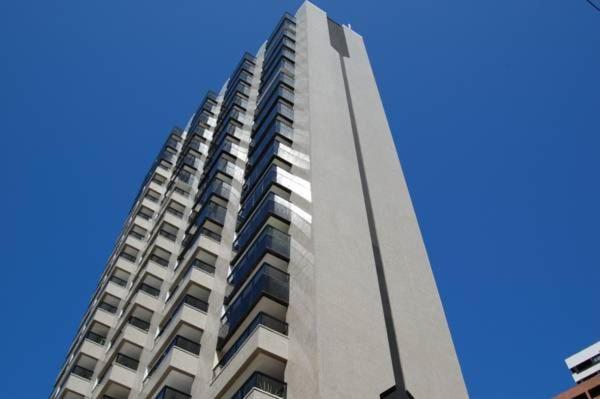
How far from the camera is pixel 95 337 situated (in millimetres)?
37344

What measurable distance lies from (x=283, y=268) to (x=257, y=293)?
2179mm

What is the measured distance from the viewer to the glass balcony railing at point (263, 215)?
1066 inches

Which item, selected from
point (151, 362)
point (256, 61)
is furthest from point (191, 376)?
point (256, 61)

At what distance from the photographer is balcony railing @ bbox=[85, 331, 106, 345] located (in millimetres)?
36822

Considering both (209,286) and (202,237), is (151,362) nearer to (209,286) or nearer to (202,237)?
(209,286)

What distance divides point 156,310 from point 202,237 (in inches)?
224

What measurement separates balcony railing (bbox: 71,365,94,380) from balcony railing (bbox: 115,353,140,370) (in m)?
4.76

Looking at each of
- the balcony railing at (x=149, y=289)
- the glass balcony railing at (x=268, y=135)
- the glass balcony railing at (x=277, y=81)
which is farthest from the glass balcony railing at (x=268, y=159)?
the balcony railing at (x=149, y=289)

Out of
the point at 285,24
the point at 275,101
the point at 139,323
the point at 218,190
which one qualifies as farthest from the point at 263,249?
the point at 285,24

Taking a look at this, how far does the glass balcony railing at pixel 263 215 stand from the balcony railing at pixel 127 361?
8.95m

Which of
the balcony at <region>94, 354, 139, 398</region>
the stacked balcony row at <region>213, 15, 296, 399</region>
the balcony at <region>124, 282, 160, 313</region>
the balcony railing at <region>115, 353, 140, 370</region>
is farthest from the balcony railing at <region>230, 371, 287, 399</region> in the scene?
the balcony at <region>124, 282, 160, 313</region>

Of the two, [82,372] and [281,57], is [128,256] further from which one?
[281,57]

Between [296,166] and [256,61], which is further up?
[256,61]

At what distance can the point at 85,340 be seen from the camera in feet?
119
